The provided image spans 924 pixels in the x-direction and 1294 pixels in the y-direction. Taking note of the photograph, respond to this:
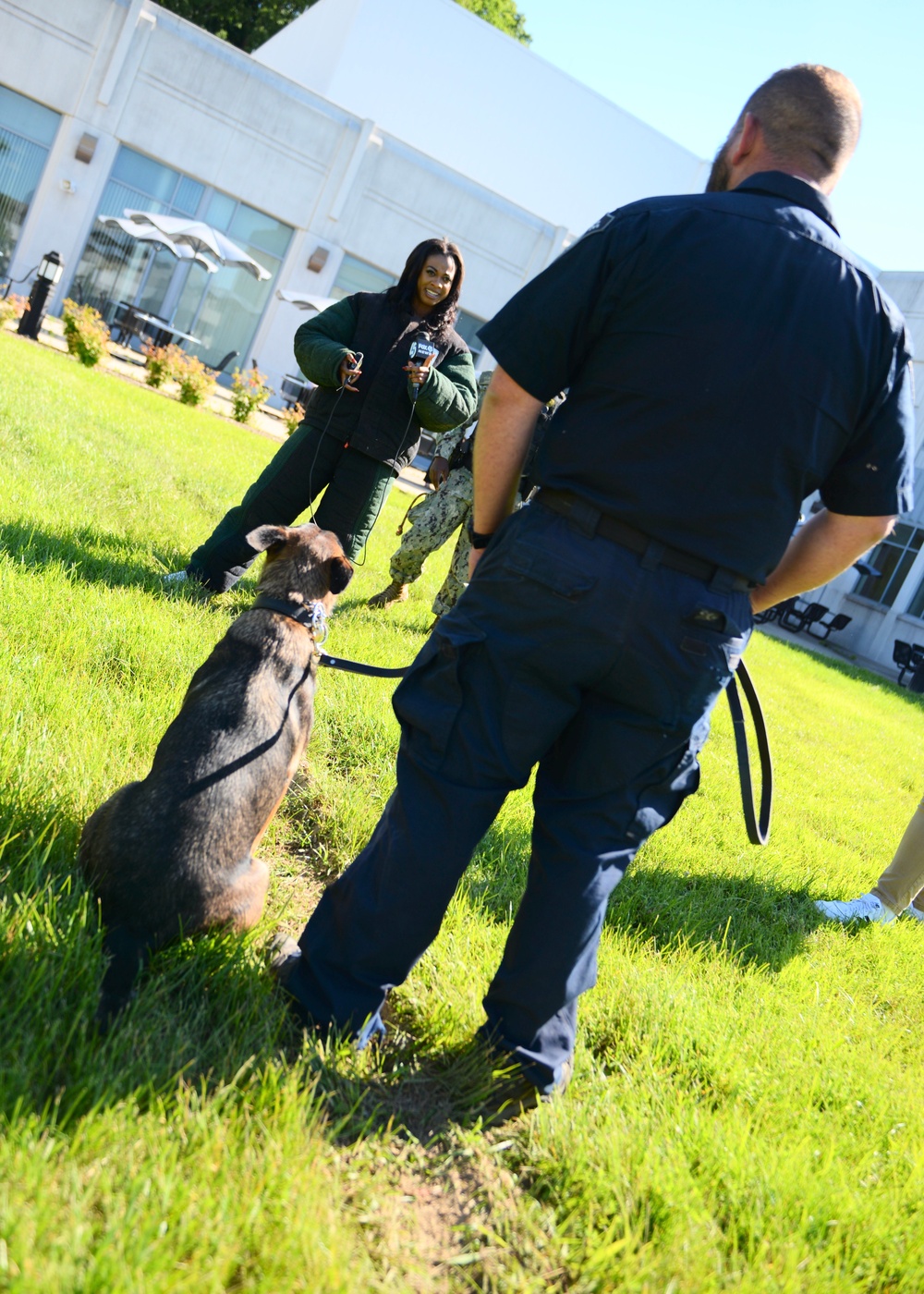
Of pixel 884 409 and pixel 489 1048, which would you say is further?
pixel 489 1048

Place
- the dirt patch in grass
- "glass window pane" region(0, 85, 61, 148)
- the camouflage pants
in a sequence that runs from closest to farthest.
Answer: the dirt patch in grass, the camouflage pants, "glass window pane" region(0, 85, 61, 148)

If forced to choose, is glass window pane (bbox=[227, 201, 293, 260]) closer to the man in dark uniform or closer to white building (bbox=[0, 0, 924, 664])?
white building (bbox=[0, 0, 924, 664])

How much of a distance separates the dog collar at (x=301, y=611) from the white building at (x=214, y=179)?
77.1ft

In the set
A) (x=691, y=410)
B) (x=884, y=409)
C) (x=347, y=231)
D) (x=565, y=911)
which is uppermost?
(x=347, y=231)

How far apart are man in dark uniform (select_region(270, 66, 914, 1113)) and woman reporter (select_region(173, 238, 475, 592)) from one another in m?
3.10

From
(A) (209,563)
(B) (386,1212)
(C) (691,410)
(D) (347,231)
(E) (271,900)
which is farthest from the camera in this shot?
(D) (347,231)

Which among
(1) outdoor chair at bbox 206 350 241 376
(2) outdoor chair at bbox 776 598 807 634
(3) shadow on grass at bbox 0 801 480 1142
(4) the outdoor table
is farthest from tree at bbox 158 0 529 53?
(3) shadow on grass at bbox 0 801 480 1142

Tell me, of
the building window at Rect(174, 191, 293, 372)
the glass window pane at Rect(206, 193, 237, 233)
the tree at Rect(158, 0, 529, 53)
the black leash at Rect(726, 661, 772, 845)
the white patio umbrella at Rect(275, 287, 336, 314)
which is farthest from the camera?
the tree at Rect(158, 0, 529, 53)

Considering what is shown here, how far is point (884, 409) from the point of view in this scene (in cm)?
231

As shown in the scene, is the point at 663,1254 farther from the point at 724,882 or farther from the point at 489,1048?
the point at 724,882

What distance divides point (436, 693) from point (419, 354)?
342 centimetres

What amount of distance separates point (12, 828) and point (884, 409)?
2566 mm

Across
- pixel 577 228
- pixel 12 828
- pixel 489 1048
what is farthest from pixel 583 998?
pixel 577 228

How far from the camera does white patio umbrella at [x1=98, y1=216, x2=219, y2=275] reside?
21.7 m
